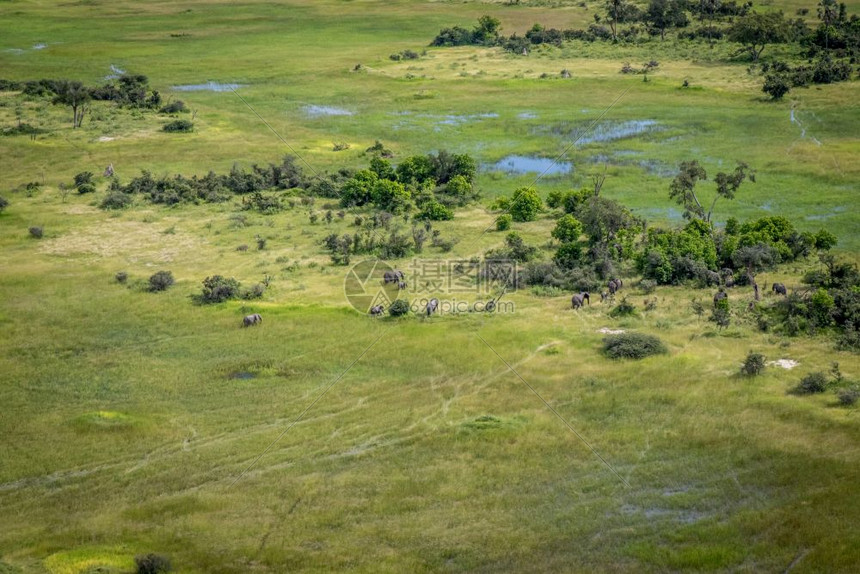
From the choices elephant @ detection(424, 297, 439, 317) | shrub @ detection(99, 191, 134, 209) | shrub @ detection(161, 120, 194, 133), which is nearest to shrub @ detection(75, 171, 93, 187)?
shrub @ detection(99, 191, 134, 209)

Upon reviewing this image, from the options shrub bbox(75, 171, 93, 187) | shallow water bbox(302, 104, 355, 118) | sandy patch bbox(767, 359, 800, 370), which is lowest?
sandy patch bbox(767, 359, 800, 370)

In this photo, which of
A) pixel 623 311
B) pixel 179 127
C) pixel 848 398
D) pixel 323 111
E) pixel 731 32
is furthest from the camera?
pixel 731 32

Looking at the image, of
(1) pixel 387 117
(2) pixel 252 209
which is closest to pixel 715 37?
(1) pixel 387 117

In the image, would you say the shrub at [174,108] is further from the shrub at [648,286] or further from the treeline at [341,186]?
the shrub at [648,286]

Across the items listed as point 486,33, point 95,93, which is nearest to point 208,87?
point 95,93

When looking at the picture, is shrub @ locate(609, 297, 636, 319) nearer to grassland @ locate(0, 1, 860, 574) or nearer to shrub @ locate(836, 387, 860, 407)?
grassland @ locate(0, 1, 860, 574)

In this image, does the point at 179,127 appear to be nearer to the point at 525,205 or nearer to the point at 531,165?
the point at 531,165

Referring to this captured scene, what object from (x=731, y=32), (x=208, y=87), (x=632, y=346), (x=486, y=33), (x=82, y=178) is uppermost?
(x=486, y=33)
